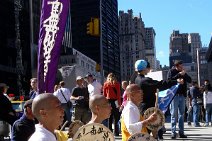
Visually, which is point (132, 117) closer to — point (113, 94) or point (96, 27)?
point (113, 94)

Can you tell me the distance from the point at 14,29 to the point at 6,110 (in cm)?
6111

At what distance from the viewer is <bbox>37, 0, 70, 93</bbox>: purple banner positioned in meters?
7.28

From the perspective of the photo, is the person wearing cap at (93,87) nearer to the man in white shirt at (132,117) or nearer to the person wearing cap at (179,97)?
the person wearing cap at (179,97)

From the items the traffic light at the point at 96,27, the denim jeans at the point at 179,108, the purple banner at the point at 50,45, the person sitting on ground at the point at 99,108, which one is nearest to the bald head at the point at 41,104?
the person sitting on ground at the point at 99,108

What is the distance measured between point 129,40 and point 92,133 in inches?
4735

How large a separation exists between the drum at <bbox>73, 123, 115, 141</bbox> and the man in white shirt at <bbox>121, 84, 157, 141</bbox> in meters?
0.98

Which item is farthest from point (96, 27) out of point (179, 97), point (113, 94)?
point (179, 97)

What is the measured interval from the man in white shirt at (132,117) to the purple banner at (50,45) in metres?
2.20

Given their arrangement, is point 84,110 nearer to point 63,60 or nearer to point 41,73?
point 41,73

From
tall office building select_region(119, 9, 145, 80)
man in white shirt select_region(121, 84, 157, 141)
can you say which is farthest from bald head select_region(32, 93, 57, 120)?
tall office building select_region(119, 9, 145, 80)

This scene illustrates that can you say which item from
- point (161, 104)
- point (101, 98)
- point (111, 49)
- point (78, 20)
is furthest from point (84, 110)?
point (111, 49)

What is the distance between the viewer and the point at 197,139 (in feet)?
32.2

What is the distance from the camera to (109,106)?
4574mm

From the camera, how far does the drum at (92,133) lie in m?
3.96
